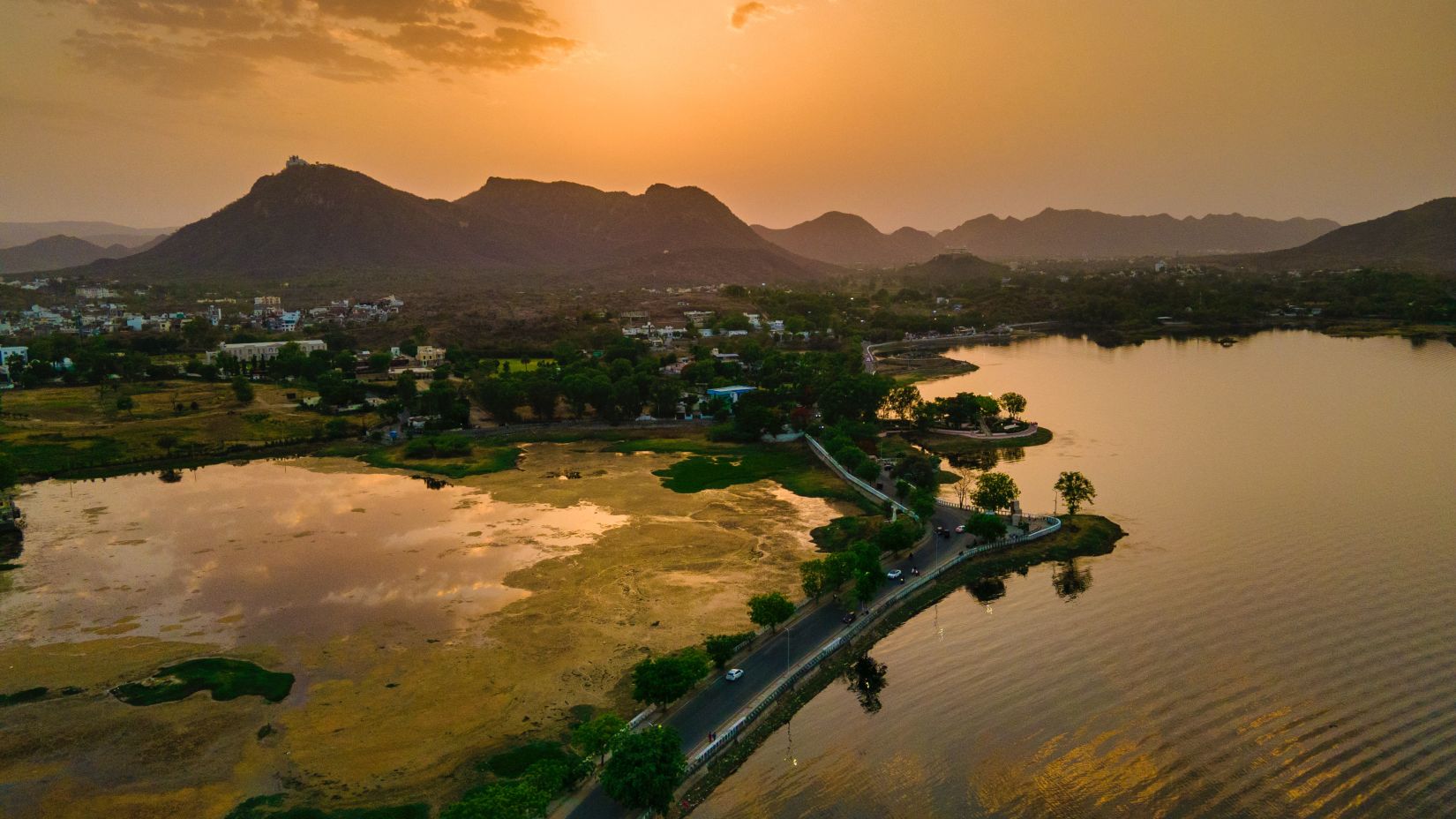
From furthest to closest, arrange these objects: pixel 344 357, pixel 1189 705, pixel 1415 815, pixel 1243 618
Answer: pixel 344 357 < pixel 1243 618 < pixel 1189 705 < pixel 1415 815

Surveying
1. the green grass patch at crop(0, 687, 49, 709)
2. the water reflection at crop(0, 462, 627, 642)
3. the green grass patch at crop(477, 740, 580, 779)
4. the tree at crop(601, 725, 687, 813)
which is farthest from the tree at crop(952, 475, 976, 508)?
the green grass patch at crop(0, 687, 49, 709)

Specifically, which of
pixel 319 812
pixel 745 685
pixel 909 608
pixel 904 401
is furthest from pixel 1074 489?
pixel 319 812

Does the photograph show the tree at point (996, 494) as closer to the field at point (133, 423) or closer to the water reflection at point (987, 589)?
the water reflection at point (987, 589)

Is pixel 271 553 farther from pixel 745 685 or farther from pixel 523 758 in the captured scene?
pixel 745 685

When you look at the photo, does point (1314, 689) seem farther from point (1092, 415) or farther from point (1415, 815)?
point (1092, 415)

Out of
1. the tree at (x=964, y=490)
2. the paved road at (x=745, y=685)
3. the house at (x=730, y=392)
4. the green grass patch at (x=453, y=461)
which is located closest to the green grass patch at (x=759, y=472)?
the tree at (x=964, y=490)

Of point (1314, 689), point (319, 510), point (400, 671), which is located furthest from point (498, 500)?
point (1314, 689)

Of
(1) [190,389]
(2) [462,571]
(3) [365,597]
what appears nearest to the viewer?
(3) [365,597]
